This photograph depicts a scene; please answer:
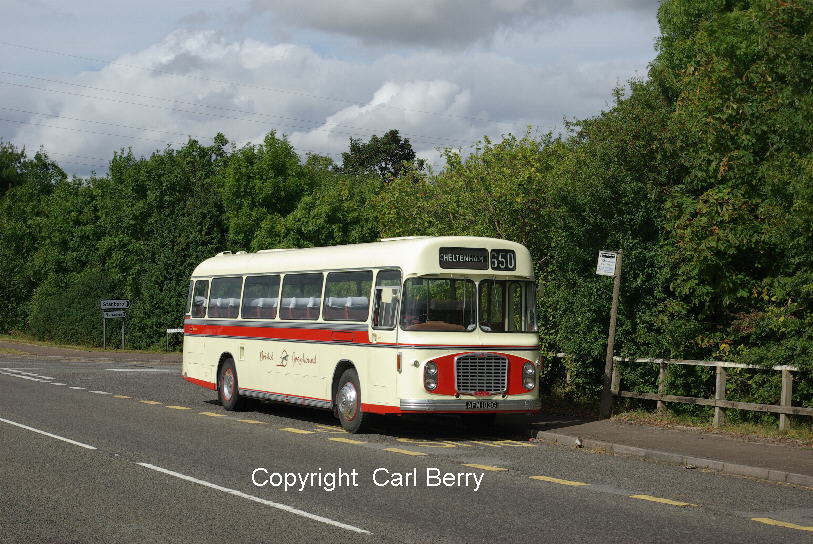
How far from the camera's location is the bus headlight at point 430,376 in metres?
16.6

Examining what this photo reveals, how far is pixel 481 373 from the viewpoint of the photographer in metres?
17.0

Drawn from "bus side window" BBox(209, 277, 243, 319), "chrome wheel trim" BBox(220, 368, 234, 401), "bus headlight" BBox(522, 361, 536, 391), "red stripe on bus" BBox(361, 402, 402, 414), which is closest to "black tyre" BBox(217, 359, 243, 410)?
"chrome wheel trim" BBox(220, 368, 234, 401)

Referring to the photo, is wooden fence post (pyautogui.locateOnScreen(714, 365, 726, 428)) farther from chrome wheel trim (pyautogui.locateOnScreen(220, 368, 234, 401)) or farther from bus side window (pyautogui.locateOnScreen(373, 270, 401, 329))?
chrome wheel trim (pyautogui.locateOnScreen(220, 368, 234, 401))

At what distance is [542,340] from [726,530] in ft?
40.1

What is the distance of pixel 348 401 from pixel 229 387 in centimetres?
499

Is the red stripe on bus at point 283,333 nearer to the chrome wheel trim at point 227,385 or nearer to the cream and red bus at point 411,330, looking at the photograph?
the cream and red bus at point 411,330

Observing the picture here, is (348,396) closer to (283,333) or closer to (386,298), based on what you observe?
(386,298)

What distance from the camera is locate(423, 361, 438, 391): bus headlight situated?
16.6 m

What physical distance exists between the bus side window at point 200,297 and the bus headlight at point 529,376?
905cm

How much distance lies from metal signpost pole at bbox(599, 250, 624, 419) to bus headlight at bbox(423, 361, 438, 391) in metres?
3.81

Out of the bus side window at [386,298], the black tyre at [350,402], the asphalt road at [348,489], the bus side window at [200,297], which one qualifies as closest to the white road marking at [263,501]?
the asphalt road at [348,489]

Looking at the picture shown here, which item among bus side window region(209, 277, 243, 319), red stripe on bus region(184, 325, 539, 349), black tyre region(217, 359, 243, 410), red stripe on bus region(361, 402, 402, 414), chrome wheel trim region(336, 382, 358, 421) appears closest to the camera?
red stripe on bus region(361, 402, 402, 414)

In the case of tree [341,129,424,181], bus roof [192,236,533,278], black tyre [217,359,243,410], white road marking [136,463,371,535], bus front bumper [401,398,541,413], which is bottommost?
white road marking [136,463,371,535]

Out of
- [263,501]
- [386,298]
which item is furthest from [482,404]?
[263,501]
